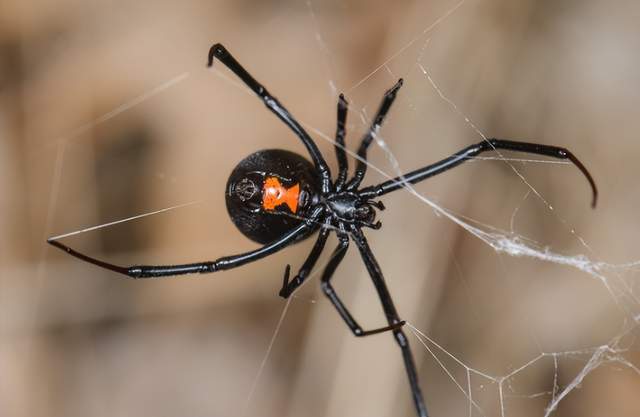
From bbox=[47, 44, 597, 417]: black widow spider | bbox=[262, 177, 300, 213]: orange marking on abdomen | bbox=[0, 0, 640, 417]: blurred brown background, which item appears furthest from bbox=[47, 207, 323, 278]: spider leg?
bbox=[0, 0, 640, 417]: blurred brown background

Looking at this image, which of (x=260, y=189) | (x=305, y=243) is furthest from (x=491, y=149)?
(x=305, y=243)

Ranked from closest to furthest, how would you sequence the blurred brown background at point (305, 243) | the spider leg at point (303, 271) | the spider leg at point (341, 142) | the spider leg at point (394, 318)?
1. the spider leg at point (394, 318)
2. the spider leg at point (303, 271)
3. the spider leg at point (341, 142)
4. the blurred brown background at point (305, 243)

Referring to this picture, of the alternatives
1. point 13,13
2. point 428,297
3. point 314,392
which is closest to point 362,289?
point 428,297

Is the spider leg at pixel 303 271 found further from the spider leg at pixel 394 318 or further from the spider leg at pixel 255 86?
the spider leg at pixel 255 86

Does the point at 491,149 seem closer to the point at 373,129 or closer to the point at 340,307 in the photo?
the point at 373,129

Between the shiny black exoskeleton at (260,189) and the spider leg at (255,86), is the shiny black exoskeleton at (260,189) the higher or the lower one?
the lower one

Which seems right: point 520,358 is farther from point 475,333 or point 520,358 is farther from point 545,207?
point 545,207

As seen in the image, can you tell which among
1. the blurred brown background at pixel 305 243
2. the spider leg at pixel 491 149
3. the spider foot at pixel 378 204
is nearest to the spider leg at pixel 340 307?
the spider foot at pixel 378 204
